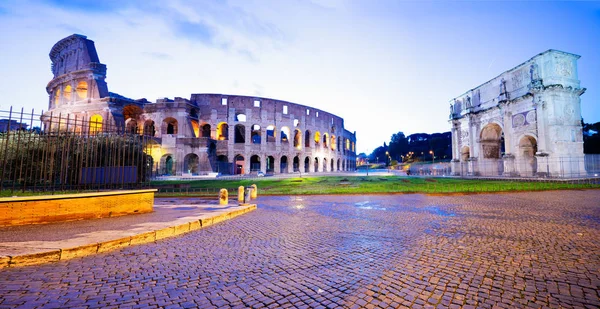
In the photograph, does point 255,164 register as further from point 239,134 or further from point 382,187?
point 382,187

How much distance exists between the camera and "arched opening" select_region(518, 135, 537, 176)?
2444cm

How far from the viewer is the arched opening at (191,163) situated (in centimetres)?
3329

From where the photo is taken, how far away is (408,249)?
4121 mm

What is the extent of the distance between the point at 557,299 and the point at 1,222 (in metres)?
9.34

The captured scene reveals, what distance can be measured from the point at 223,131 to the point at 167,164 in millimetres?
9650

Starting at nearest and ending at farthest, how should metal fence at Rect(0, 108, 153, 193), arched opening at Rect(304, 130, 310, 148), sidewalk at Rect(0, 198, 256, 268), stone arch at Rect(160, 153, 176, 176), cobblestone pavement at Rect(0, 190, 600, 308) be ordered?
cobblestone pavement at Rect(0, 190, 600, 308) < sidewalk at Rect(0, 198, 256, 268) < metal fence at Rect(0, 108, 153, 193) < stone arch at Rect(160, 153, 176, 176) < arched opening at Rect(304, 130, 310, 148)

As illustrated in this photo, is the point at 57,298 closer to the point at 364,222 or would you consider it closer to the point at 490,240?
the point at 364,222

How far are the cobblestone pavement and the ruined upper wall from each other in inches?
962

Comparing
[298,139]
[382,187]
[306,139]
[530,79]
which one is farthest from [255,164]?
[530,79]

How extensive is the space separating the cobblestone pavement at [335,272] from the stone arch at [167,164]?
30.1 meters

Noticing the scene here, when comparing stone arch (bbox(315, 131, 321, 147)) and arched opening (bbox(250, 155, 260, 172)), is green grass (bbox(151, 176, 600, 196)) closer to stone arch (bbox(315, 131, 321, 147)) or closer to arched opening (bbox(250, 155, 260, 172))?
arched opening (bbox(250, 155, 260, 172))

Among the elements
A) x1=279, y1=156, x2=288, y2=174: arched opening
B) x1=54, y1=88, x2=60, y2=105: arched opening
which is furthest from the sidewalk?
x1=54, y1=88, x2=60, y2=105: arched opening

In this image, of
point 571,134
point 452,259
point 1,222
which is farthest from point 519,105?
point 1,222

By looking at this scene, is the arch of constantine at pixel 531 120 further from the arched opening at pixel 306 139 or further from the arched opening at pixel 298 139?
the arched opening at pixel 306 139
